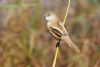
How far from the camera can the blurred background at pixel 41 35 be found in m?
3.87

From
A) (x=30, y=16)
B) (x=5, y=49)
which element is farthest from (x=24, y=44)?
(x=30, y=16)

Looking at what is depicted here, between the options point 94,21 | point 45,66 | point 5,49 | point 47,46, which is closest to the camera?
point 45,66

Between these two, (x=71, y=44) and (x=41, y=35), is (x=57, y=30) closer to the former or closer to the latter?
(x=71, y=44)

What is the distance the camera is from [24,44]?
393 cm

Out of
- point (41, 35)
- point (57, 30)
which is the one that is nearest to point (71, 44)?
point (57, 30)

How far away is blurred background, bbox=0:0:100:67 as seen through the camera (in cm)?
387

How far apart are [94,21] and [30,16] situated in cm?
73

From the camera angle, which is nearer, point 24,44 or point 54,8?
point 24,44

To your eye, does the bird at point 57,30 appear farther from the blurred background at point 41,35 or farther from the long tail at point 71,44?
the blurred background at point 41,35

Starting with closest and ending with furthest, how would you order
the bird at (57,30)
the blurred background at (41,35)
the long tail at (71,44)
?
the long tail at (71,44)
the bird at (57,30)
the blurred background at (41,35)

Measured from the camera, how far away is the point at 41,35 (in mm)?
4676

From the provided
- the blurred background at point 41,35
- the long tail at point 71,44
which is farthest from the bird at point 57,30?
the blurred background at point 41,35

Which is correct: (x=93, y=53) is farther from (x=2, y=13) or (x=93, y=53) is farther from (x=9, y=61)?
(x=2, y=13)

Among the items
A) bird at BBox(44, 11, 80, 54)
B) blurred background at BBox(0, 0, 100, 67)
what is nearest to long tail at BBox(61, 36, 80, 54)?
bird at BBox(44, 11, 80, 54)
